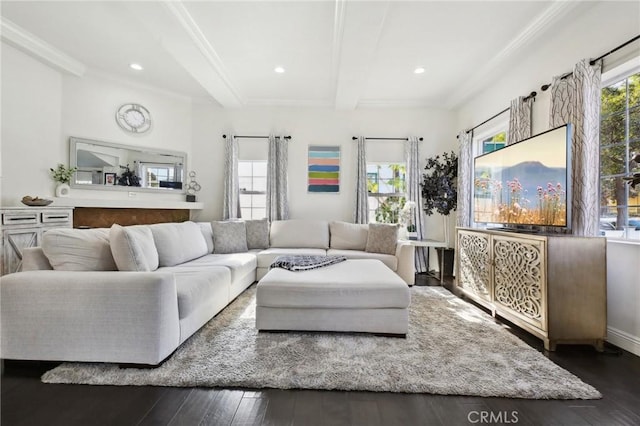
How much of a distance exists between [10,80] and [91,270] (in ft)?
9.40

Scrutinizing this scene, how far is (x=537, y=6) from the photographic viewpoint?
2.43 m

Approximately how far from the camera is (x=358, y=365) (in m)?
1.74

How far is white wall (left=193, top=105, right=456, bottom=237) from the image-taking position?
4816 millimetres

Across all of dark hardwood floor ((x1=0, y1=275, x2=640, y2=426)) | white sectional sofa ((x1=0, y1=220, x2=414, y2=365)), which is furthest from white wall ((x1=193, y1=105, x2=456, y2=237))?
dark hardwood floor ((x1=0, y1=275, x2=640, y2=426))

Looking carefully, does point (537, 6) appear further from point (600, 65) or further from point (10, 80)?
point (10, 80)

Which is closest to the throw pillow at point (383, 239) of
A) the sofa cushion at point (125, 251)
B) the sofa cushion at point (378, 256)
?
the sofa cushion at point (378, 256)

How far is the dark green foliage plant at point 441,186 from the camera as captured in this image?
4.40 metres

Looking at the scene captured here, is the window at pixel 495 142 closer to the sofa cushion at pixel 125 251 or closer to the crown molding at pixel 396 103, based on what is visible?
the crown molding at pixel 396 103

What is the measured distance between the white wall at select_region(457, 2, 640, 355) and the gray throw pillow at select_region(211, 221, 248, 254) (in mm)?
3753

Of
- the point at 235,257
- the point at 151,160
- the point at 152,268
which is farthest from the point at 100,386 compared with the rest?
the point at 151,160

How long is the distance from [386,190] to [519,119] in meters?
2.18

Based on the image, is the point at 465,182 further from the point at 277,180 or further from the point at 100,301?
the point at 100,301

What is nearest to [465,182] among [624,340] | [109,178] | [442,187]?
[442,187]

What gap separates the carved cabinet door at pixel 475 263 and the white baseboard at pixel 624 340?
2.69ft
